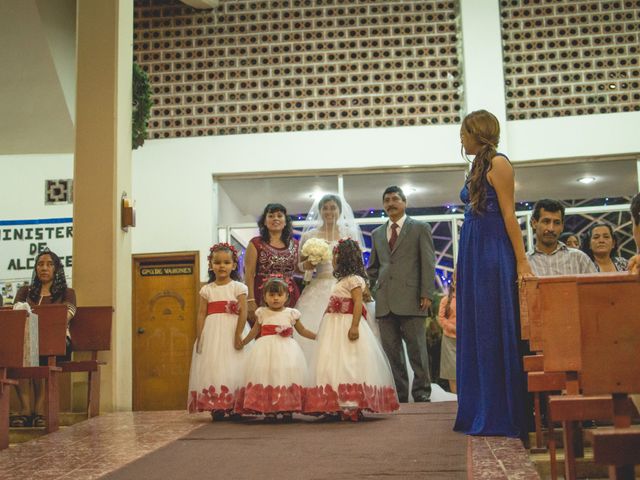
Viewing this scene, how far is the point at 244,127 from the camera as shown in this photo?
9.83m

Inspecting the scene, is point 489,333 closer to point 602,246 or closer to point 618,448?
point 618,448

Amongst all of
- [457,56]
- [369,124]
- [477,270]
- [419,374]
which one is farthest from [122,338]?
[457,56]

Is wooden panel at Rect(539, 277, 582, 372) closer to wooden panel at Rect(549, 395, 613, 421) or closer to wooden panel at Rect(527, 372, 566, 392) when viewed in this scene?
wooden panel at Rect(527, 372, 566, 392)

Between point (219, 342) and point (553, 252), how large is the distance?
86.3 inches

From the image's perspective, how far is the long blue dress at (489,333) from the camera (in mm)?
4109

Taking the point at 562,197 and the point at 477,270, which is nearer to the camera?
the point at 477,270

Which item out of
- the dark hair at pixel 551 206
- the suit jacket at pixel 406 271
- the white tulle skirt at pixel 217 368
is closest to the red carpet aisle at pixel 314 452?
the white tulle skirt at pixel 217 368

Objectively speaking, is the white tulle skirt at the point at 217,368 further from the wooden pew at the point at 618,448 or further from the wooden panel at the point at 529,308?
the wooden pew at the point at 618,448

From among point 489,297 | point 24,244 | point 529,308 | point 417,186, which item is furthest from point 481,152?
point 24,244

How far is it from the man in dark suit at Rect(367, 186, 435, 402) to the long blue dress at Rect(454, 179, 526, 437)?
2.53m

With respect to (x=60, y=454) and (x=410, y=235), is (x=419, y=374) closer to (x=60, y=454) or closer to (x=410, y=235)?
(x=410, y=235)

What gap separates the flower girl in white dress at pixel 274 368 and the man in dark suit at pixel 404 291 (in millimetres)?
1578

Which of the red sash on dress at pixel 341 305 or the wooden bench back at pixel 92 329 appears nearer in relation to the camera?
the red sash on dress at pixel 341 305

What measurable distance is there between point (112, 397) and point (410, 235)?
269cm
